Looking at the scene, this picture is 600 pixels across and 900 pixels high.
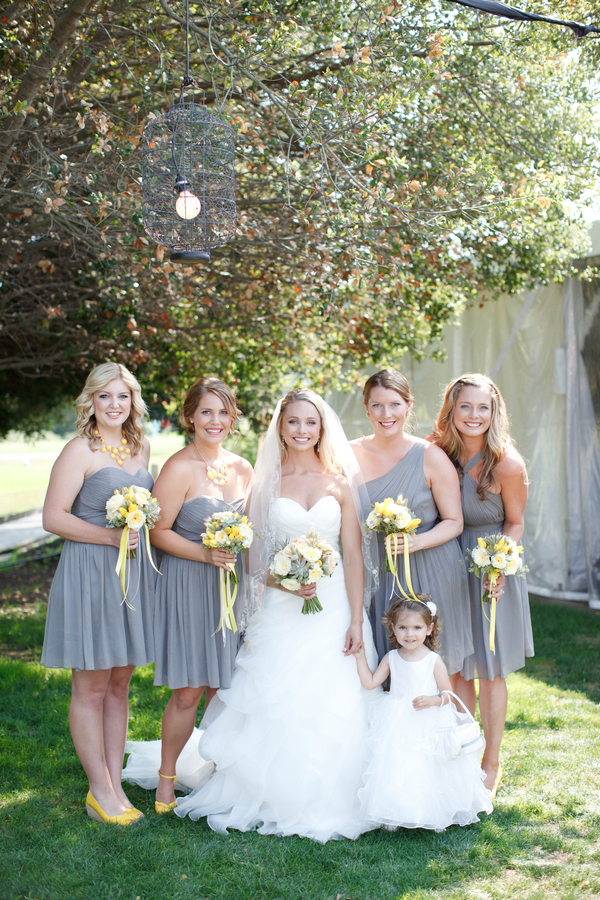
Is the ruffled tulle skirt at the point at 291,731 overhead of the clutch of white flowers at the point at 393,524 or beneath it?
beneath

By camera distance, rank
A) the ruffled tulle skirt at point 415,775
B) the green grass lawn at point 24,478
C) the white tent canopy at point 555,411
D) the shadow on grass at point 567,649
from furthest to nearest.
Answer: the green grass lawn at point 24,478 → the white tent canopy at point 555,411 → the shadow on grass at point 567,649 → the ruffled tulle skirt at point 415,775

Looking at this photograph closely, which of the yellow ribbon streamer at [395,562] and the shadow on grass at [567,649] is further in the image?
the shadow on grass at [567,649]

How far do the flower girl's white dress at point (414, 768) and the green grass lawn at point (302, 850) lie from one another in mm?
135

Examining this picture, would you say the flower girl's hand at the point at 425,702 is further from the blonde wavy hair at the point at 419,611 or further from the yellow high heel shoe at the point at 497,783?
the yellow high heel shoe at the point at 497,783

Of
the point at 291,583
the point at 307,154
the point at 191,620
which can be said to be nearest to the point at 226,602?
the point at 191,620

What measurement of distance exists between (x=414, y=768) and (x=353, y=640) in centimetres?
68

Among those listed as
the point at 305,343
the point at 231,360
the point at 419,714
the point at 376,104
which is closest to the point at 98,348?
the point at 231,360

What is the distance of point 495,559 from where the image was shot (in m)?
3.66

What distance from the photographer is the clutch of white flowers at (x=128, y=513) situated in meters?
3.41

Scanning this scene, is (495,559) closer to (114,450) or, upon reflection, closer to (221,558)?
(221,558)

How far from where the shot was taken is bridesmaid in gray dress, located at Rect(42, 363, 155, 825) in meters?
3.54

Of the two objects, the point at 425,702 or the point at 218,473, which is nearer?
the point at 425,702

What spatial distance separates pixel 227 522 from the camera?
3.52 m

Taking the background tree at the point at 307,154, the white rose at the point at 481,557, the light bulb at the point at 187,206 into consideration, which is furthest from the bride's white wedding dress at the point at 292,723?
the background tree at the point at 307,154
